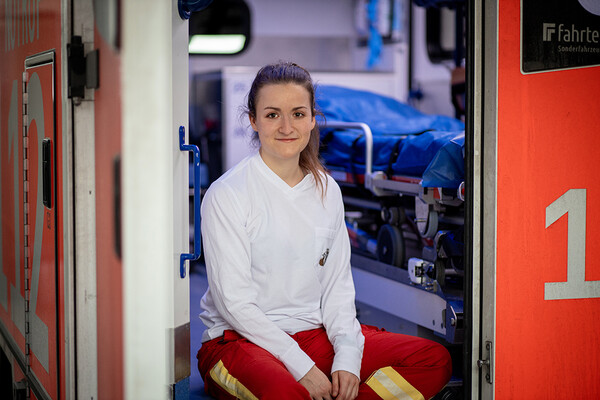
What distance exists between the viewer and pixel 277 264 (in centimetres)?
287

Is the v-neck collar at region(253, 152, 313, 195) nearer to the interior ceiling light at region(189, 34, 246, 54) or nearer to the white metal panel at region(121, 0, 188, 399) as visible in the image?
the white metal panel at region(121, 0, 188, 399)

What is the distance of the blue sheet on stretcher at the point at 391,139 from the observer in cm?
358

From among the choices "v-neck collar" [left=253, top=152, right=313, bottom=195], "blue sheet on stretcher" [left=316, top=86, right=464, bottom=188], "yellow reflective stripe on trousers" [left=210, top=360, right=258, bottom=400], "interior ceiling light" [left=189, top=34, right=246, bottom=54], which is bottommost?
"yellow reflective stripe on trousers" [left=210, top=360, right=258, bottom=400]

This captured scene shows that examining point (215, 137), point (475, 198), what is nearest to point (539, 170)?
point (475, 198)

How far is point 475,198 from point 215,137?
16.1 feet

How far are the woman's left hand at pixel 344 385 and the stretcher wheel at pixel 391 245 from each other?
1748mm

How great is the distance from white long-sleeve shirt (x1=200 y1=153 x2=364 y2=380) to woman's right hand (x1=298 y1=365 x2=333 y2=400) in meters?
0.02

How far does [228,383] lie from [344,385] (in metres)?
0.41

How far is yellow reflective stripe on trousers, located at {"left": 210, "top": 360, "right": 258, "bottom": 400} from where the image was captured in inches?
101

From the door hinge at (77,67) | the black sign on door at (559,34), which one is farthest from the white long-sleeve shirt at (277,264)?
the black sign on door at (559,34)

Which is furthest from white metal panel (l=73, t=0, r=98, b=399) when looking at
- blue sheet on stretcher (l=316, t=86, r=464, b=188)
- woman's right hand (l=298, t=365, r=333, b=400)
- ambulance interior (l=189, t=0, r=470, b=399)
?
blue sheet on stretcher (l=316, t=86, r=464, b=188)

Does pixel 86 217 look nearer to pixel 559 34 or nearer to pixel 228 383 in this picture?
pixel 228 383

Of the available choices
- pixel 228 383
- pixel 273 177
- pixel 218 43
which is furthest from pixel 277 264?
pixel 218 43

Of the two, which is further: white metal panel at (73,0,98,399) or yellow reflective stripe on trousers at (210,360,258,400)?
yellow reflective stripe on trousers at (210,360,258,400)
